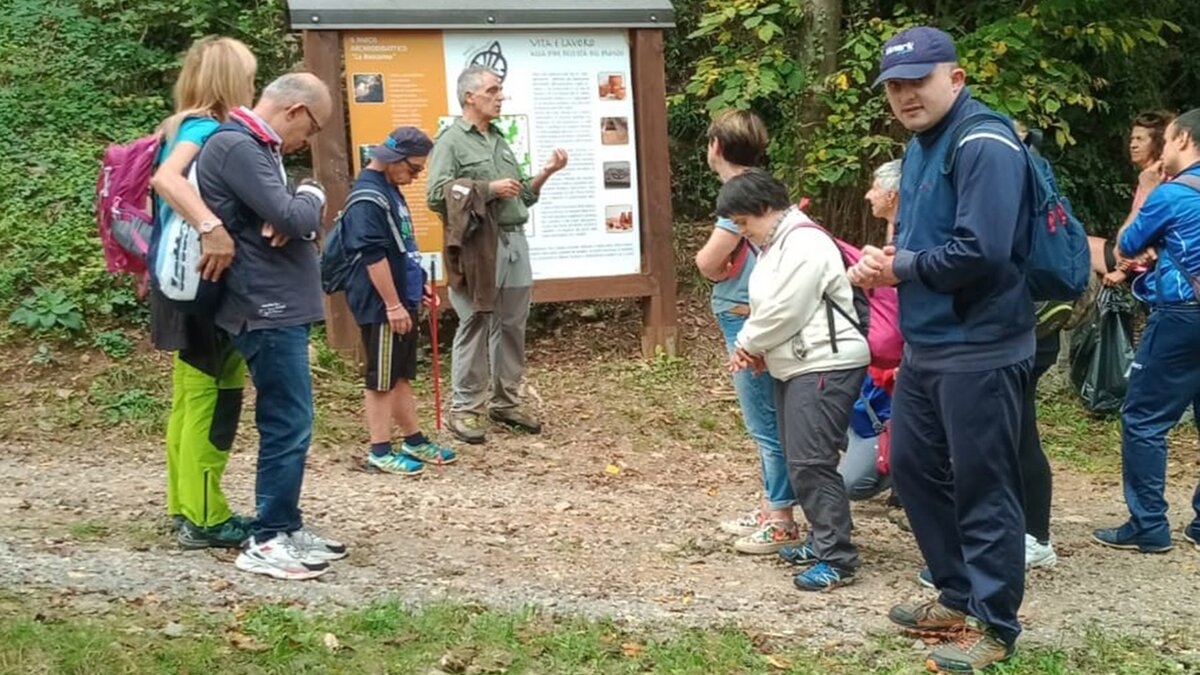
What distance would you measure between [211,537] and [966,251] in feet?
10.5

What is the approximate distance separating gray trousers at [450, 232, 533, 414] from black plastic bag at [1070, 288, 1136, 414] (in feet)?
12.2

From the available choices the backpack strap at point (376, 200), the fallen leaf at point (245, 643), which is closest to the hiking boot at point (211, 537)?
the fallen leaf at point (245, 643)

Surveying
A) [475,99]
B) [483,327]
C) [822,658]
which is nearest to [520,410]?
[483,327]

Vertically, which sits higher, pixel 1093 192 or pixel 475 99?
pixel 475 99

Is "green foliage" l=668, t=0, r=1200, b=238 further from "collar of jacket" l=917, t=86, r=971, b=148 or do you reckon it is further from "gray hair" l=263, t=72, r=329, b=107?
"collar of jacket" l=917, t=86, r=971, b=148

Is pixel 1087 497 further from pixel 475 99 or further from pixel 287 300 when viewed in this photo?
pixel 287 300

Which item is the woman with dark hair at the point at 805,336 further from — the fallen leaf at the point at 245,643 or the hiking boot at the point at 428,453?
the hiking boot at the point at 428,453

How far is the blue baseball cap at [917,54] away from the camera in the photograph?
3.94m

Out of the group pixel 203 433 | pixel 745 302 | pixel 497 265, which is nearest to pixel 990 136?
pixel 745 302

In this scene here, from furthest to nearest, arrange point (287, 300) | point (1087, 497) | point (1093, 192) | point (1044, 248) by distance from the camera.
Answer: point (1093, 192), point (1087, 497), point (287, 300), point (1044, 248)

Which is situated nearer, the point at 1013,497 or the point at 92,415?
the point at 1013,497

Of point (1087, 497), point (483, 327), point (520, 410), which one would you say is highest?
point (483, 327)

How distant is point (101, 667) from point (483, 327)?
391cm

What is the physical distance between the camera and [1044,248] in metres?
4.04
